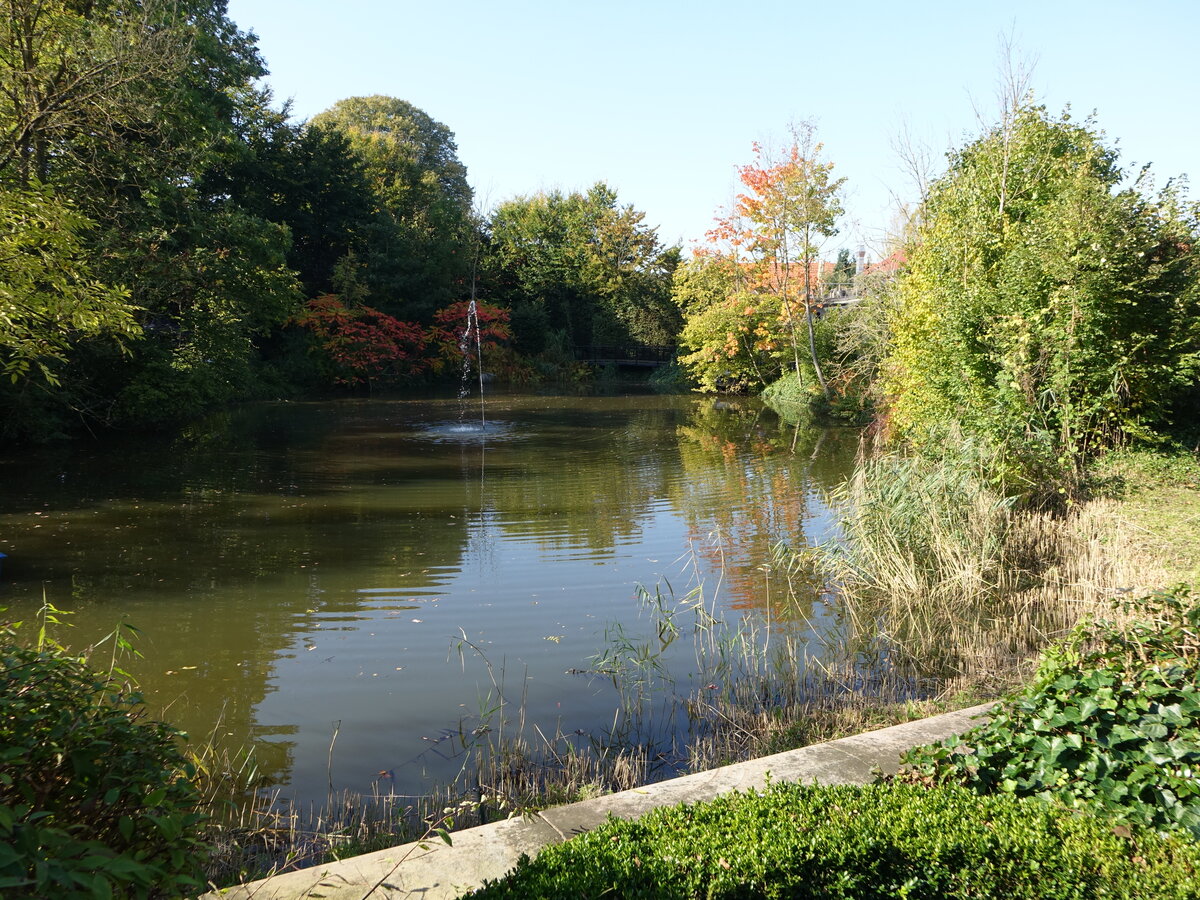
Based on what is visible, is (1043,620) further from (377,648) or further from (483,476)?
(483,476)

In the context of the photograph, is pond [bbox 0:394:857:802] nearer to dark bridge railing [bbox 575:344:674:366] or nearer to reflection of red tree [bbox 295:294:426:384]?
reflection of red tree [bbox 295:294:426:384]

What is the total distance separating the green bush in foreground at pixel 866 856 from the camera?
262 centimetres

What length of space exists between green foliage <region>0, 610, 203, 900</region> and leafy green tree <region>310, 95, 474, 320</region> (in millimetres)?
33595

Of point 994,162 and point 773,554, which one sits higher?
point 994,162

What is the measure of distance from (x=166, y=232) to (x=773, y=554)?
13566 millimetres

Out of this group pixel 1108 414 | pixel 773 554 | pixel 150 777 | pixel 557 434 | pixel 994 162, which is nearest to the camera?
pixel 150 777

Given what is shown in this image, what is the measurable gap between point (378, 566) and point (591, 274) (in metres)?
34.8

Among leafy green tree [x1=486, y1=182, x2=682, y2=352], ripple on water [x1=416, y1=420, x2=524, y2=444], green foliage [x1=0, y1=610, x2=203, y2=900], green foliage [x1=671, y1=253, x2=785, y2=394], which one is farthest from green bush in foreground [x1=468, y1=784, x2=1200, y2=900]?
leafy green tree [x1=486, y1=182, x2=682, y2=352]

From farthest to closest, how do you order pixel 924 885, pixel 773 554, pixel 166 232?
pixel 166 232 < pixel 773 554 < pixel 924 885

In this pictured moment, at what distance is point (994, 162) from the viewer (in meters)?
13.9

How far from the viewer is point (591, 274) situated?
4222cm

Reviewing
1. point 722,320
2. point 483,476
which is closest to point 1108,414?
point 483,476

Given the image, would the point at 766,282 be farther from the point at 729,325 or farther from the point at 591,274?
the point at 591,274

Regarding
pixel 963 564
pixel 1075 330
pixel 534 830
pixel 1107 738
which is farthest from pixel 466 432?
pixel 1107 738
